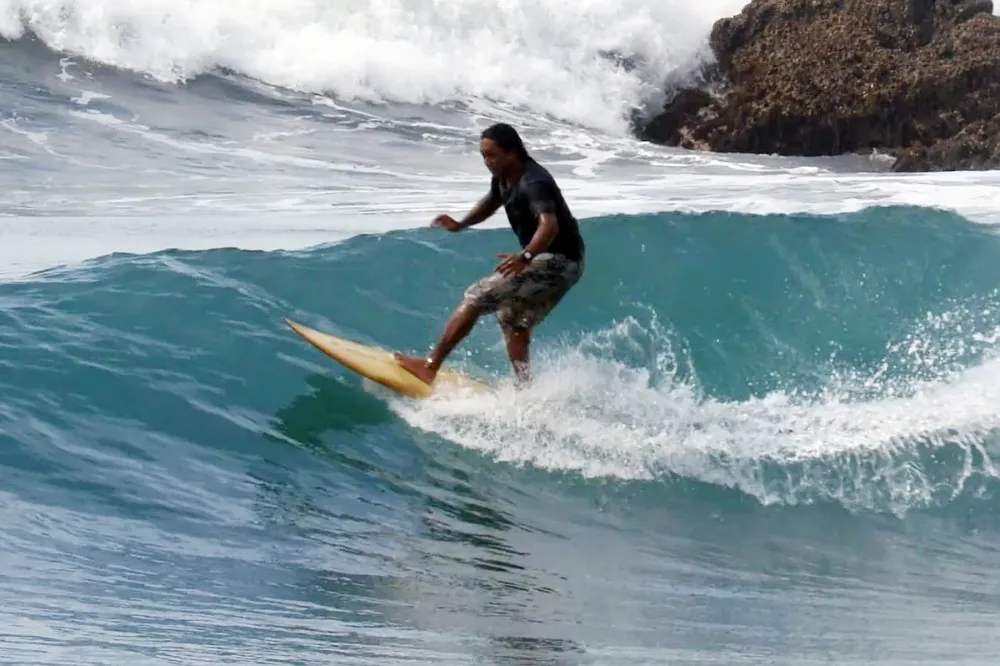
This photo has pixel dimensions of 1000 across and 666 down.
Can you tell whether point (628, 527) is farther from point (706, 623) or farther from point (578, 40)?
point (578, 40)

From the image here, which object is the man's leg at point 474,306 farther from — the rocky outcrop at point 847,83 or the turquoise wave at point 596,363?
the rocky outcrop at point 847,83

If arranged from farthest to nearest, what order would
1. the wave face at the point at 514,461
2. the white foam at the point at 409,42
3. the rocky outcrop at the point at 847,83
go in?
the white foam at the point at 409,42 < the rocky outcrop at the point at 847,83 < the wave face at the point at 514,461

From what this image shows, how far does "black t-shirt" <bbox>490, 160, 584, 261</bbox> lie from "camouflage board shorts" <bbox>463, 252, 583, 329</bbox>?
66 mm

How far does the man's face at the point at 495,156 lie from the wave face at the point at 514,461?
124 centimetres

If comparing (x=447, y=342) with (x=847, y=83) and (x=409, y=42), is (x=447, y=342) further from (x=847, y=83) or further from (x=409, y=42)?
(x=409, y=42)

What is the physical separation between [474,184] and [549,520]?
10131 mm

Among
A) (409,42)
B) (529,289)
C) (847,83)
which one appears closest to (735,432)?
(529,289)

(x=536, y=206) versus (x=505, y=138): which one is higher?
(x=505, y=138)

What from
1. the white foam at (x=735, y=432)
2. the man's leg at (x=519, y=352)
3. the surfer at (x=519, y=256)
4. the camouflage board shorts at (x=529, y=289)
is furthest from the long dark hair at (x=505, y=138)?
the white foam at (x=735, y=432)

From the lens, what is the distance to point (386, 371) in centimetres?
668

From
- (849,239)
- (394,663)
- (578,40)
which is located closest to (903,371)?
(849,239)

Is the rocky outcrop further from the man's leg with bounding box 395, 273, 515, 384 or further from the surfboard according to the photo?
the man's leg with bounding box 395, 273, 515, 384

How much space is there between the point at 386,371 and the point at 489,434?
0.68 m

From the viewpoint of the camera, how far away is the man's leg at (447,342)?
6445 mm
